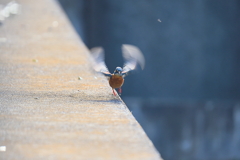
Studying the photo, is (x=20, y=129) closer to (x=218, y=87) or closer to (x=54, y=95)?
(x=54, y=95)

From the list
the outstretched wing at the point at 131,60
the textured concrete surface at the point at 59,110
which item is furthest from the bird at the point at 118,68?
the textured concrete surface at the point at 59,110

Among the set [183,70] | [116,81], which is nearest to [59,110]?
[116,81]

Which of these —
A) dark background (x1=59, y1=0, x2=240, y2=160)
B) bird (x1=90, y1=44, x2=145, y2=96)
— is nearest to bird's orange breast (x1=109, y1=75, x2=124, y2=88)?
bird (x1=90, y1=44, x2=145, y2=96)

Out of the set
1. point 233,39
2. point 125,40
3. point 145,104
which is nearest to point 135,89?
point 145,104

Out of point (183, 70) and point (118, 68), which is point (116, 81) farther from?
point (183, 70)

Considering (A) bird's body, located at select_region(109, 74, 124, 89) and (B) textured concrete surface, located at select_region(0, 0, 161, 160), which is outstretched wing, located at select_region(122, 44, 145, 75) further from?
(B) textured concrete surface, located at select_region(0, 0, 161, 160)
